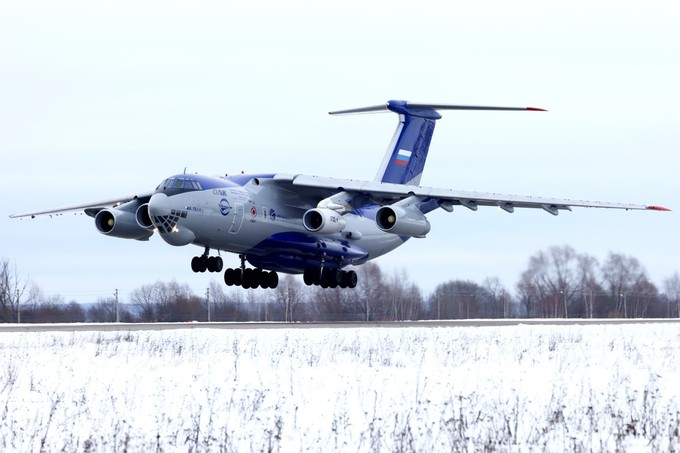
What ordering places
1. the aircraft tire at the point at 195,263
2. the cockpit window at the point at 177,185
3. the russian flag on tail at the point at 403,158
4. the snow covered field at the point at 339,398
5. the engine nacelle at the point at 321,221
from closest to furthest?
the snow covered field at the point at 339,398 → the cockpit window at the point at 177,185 → the aircraft tire at the point at 195,263 → the engine nacelle at the point at 321,221 → the russian flag on tail at the point at 403,158

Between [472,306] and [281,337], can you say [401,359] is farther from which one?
[472,306]

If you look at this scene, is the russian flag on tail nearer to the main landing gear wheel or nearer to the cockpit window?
the main landing gear wheel

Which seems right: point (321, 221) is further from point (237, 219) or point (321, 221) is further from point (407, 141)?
point (407, 141)

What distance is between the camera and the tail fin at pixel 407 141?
118 feet

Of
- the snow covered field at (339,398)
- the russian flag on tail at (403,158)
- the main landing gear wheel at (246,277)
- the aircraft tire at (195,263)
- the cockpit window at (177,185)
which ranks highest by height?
the russian flag on tail at (403,158)

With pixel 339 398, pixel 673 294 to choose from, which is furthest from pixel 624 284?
pixel 339 398

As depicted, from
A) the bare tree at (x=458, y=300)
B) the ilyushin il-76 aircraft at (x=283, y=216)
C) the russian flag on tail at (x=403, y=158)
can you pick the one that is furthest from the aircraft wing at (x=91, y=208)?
the bare tree at (x=458, y=300)

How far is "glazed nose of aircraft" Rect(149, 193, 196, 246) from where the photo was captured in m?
25.5

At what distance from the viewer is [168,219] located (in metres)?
25.7

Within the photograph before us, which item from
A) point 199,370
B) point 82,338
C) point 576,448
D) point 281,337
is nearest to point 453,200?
point 281,337

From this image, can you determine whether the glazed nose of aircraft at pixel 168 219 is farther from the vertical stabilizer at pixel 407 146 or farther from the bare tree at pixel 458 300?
the bare tree at pixel 458 300

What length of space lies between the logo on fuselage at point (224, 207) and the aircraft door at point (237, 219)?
0.30 metres

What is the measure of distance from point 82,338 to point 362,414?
37.4ft

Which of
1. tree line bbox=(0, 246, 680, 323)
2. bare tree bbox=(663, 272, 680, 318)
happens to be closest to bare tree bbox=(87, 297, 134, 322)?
tree line bbox=(0, 246, 680, 323)
